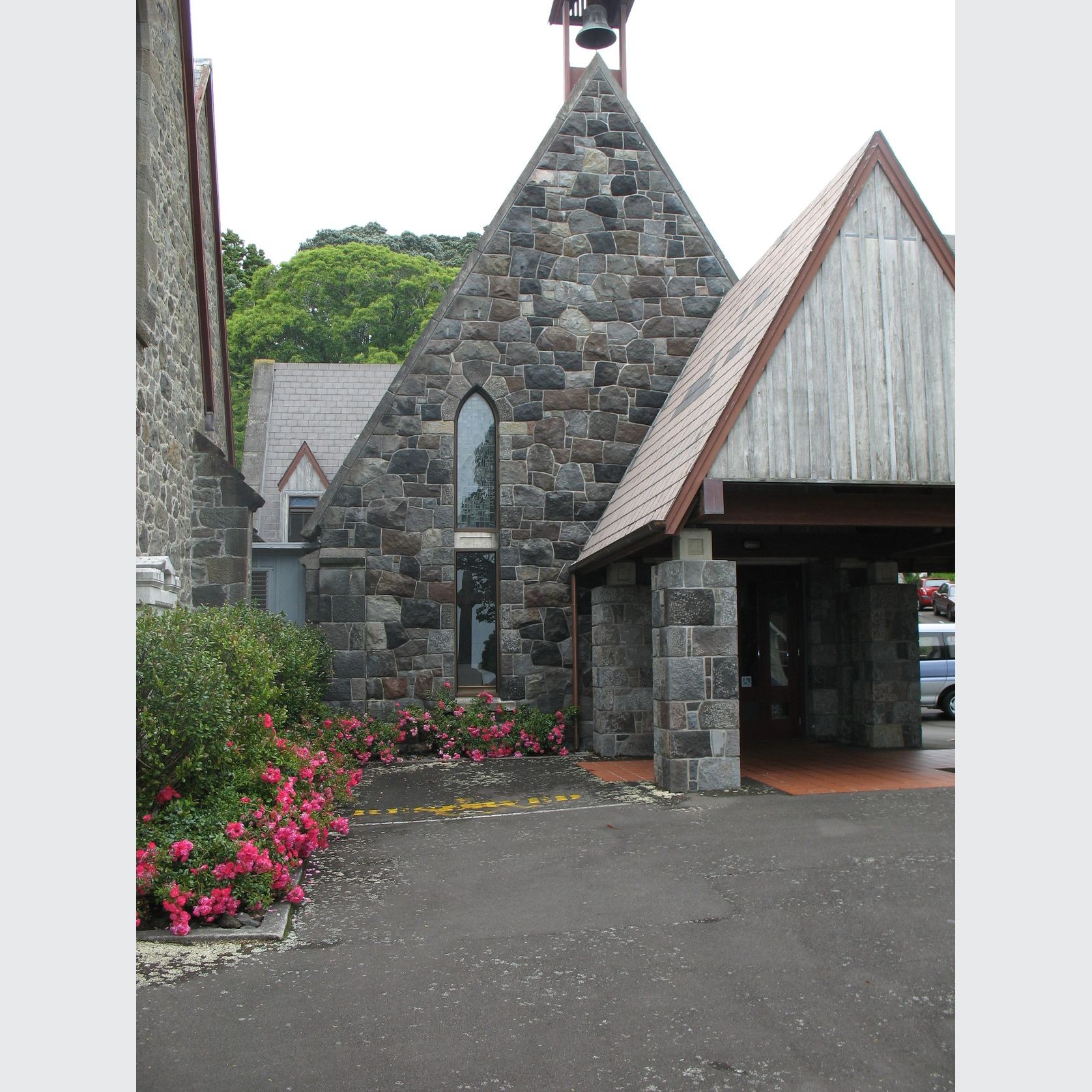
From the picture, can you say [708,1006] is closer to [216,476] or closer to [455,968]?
[455,968]

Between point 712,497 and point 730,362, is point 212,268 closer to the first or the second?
point 730,362

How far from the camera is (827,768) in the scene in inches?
432

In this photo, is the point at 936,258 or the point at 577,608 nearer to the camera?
the point at 936,258

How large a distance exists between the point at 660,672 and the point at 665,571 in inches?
38.1

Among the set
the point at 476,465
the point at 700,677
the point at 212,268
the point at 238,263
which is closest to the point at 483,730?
the point at 476,465

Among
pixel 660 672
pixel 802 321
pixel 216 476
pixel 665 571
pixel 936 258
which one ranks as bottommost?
pixel 660 672

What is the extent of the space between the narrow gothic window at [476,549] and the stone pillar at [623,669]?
184cm

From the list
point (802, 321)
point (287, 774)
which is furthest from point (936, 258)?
point (287, 774)

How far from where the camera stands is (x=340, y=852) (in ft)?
25.0

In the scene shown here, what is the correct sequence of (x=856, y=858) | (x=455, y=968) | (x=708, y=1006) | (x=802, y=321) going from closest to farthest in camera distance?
(x=708, y=1006) → (x=455, y=968) → (x=856, y=858) → (x=802, y=321)

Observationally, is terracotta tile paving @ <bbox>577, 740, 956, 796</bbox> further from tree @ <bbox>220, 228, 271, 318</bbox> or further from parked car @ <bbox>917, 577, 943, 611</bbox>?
tree @ <bbox>220, 228, 271, 318</bbox>

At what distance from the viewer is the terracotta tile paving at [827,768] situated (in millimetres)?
9844

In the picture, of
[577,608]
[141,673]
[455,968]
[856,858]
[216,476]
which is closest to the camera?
[455,968]

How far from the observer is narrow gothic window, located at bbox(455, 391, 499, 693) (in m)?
13.9
